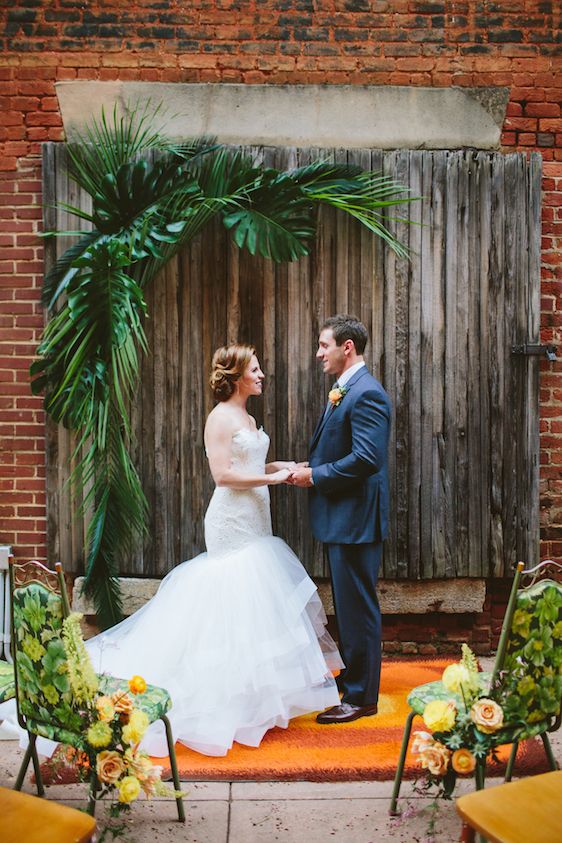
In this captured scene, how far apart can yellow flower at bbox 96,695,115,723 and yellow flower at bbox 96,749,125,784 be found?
11cm

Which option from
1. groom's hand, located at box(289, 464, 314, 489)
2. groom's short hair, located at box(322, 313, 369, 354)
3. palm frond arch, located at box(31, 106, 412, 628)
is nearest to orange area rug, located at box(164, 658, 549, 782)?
groom's hand, located at box(289, 464, 314, 489)

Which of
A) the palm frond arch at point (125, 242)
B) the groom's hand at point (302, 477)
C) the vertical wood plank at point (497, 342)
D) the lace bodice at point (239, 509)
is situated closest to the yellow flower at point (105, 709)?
the lace bodice at point (239, 509)

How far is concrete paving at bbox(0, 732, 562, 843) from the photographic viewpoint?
9.68 feet

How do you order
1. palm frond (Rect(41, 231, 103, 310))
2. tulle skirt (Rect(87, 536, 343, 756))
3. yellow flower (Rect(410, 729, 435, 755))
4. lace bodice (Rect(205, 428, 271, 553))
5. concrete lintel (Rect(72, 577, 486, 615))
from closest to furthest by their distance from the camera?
yellow flower (Rect(410, 729, 435, 755)), tulle skirt (Rect(87, 536, 343, 756)), lace bodice (Rect(205, 428, 271, 553)), palm frond (Rect(41, 231, 103, 310)), concrete lintel (Rect(72, 577, 486, 615))

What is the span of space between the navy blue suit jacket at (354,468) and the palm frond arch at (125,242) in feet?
3.51

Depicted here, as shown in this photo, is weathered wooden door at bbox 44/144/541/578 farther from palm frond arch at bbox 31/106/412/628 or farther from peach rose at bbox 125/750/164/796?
peach rose at bbox 125/750/164/796

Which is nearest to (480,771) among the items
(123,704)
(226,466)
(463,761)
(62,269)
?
(463,761)

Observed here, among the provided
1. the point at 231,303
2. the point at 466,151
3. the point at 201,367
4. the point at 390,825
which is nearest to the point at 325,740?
the point at 390,825

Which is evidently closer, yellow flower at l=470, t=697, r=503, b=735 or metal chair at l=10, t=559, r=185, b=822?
yellow flower at l=470, t=697, r=503, b=735

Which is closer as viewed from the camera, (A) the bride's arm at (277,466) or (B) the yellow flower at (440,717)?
(B) the yellow flower at (440,717)

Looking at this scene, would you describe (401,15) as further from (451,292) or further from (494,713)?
(494,713)

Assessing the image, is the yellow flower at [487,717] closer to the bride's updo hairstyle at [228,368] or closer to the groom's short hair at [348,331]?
the groom's short hair at [348,331]

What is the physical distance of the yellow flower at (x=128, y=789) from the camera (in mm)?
2568

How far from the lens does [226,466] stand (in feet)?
13.3
